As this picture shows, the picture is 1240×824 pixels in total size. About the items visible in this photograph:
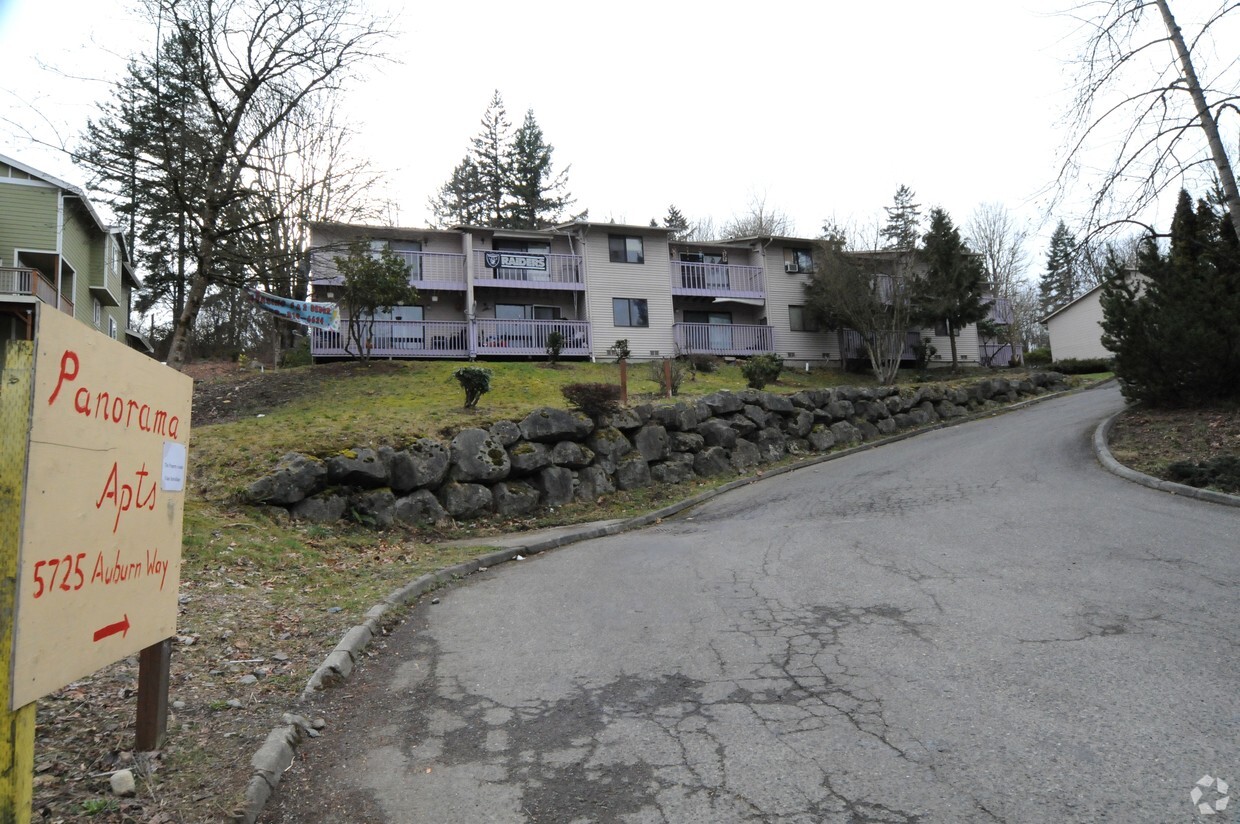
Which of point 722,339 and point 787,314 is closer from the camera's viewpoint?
point 722,339

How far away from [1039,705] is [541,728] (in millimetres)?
2949

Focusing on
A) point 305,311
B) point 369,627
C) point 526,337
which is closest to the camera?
point 369,627

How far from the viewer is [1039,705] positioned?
4.44 metres

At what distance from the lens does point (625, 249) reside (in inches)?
1318

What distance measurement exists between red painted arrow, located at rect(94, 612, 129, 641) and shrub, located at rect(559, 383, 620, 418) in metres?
13.0

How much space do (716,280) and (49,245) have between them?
83.4 feet

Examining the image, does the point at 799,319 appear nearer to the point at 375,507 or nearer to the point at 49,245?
the point at 375,507

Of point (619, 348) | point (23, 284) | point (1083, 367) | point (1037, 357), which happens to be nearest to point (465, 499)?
point (619, 348)

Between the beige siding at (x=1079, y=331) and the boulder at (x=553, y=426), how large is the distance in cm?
3752

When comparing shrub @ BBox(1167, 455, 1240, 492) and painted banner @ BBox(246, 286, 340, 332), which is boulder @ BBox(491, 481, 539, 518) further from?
shrub @ BBox(1167, 455, 1240, 492)

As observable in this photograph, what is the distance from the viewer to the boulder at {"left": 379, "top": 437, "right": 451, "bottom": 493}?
509 inches

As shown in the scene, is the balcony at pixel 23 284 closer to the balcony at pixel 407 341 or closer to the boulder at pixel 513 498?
the balcony at pixel 407 341

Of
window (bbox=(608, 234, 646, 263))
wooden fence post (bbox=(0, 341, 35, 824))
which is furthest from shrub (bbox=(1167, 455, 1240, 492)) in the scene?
window (bbox=(608, 234, 646, 263))

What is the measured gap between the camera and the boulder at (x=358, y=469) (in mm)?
12156
